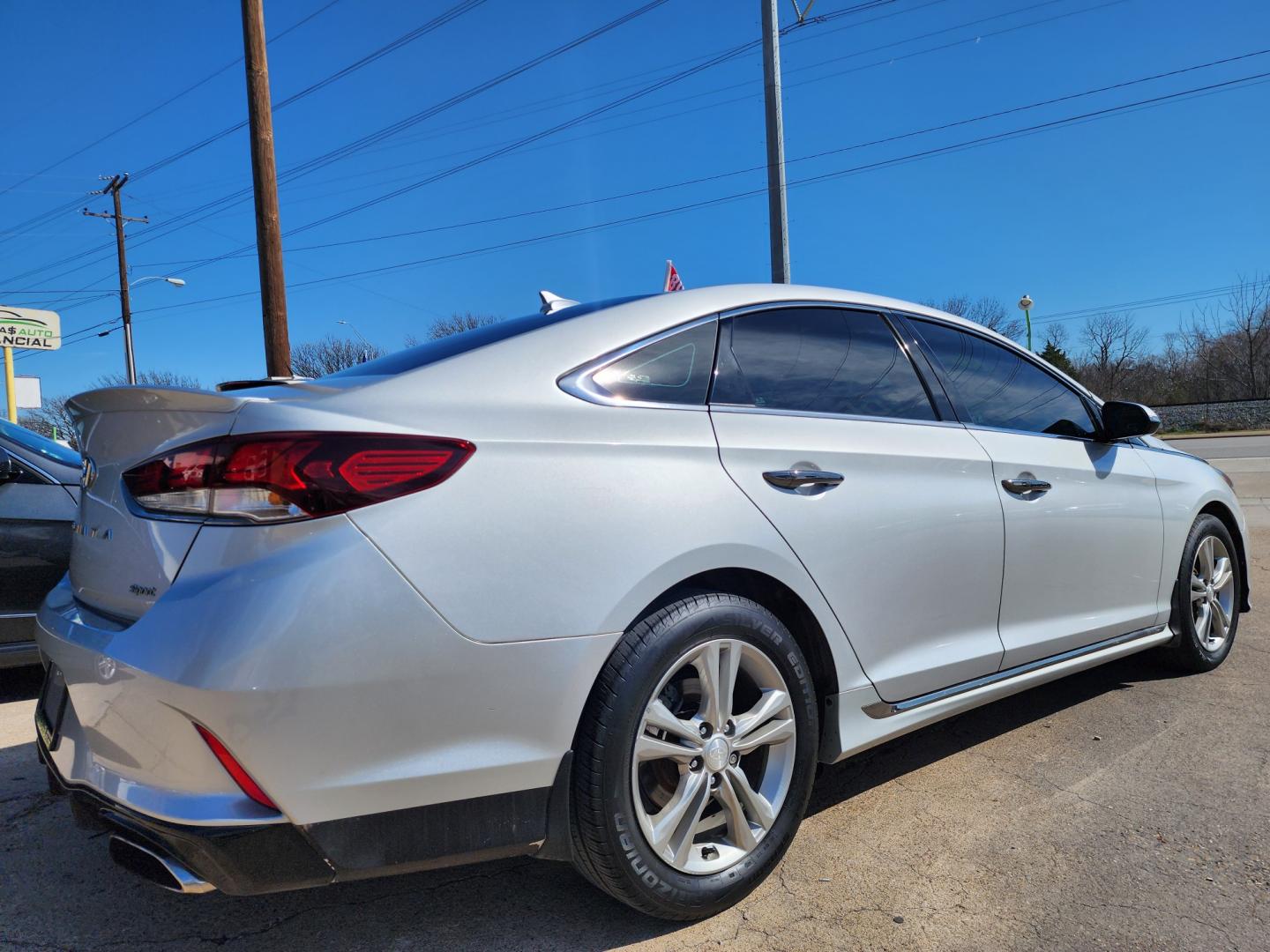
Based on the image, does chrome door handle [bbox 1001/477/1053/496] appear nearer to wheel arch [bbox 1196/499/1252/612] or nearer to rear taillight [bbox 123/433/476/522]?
wheel arch [bbox 1196/499/1252/612]

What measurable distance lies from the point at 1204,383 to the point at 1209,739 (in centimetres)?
6003

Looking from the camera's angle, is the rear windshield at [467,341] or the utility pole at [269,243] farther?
the utility pole at [269,243]

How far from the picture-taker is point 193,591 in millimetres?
1691

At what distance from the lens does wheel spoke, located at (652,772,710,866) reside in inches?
78.7

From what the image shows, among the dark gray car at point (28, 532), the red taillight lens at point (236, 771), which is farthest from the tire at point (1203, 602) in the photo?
the dark gray car at point (28, 532)

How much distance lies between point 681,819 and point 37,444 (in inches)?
156

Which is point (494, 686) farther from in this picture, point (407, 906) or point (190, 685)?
point (407, 906)

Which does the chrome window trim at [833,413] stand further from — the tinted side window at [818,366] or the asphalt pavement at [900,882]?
the asphalt pavement at [900,882]

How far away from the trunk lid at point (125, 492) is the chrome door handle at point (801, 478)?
50.0 inches

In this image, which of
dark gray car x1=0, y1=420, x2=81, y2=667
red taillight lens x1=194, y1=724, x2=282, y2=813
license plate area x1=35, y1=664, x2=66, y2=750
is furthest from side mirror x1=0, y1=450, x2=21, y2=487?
red taillight lens x1=194, y1=724, x2=282, y2=813

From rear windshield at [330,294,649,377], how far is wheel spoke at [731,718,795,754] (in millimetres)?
1157

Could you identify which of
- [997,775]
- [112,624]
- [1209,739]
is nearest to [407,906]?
[112,624]

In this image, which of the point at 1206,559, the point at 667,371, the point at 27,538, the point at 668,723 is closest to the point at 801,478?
the point at 667,371

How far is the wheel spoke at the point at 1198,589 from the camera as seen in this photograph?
155 inches
